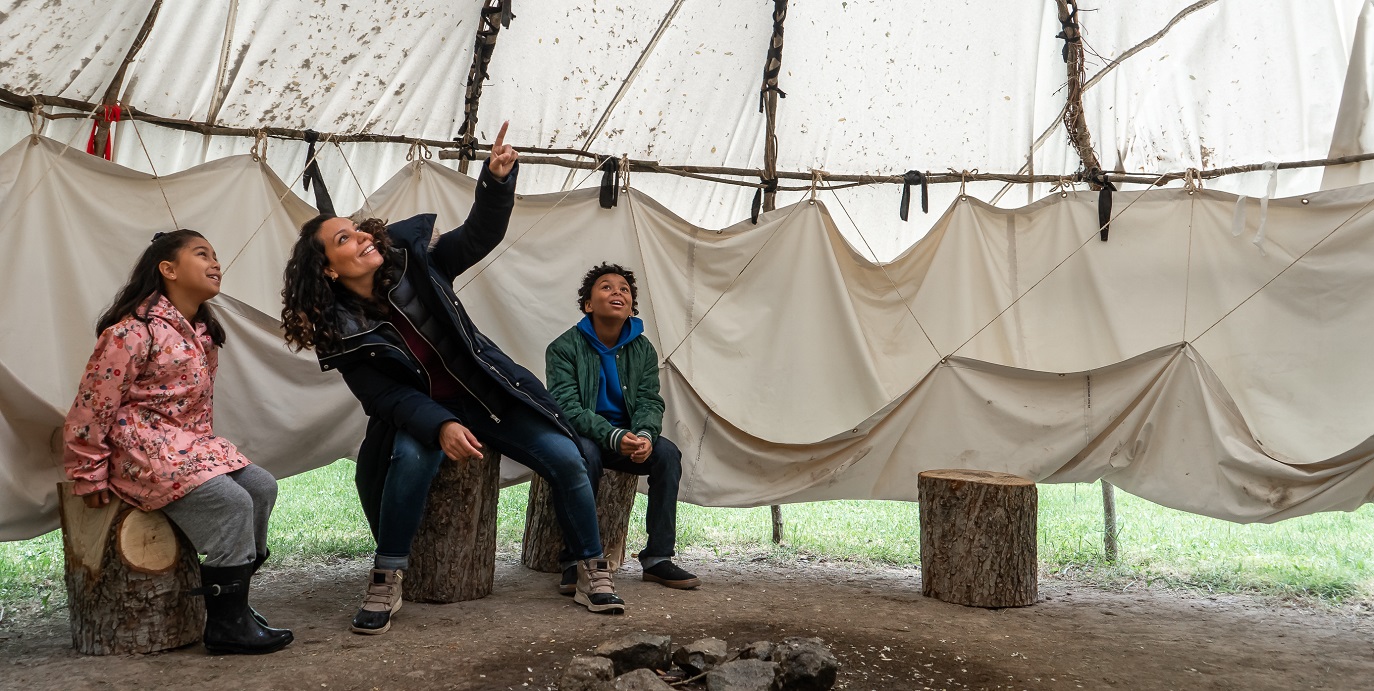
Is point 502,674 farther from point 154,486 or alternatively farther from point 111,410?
point 111,410

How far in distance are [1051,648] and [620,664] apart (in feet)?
3.85

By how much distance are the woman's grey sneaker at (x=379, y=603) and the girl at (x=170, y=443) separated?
0.20m

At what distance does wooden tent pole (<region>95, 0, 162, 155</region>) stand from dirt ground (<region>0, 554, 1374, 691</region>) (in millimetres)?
1475

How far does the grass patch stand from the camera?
3.33 metres

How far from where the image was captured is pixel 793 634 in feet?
8.61

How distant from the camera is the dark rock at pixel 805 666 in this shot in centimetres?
202

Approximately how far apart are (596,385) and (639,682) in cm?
140

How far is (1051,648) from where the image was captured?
2.54 m

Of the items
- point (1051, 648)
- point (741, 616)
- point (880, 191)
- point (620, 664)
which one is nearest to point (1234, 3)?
point (880, 191)

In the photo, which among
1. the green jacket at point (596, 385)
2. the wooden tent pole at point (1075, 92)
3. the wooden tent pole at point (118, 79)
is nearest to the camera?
the wooden tent pole at point (118, 79)

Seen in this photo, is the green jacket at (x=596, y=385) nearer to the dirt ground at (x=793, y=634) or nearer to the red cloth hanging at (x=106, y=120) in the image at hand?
the dirt ground at (x=793, y=634)

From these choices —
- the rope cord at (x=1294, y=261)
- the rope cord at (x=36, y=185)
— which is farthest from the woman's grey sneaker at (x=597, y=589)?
the rope cord at (x=1294, y=261)

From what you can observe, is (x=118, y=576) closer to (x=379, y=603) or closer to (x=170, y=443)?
(x=170, y=443)

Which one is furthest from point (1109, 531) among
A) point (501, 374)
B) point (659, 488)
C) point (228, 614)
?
point (228, 614)
